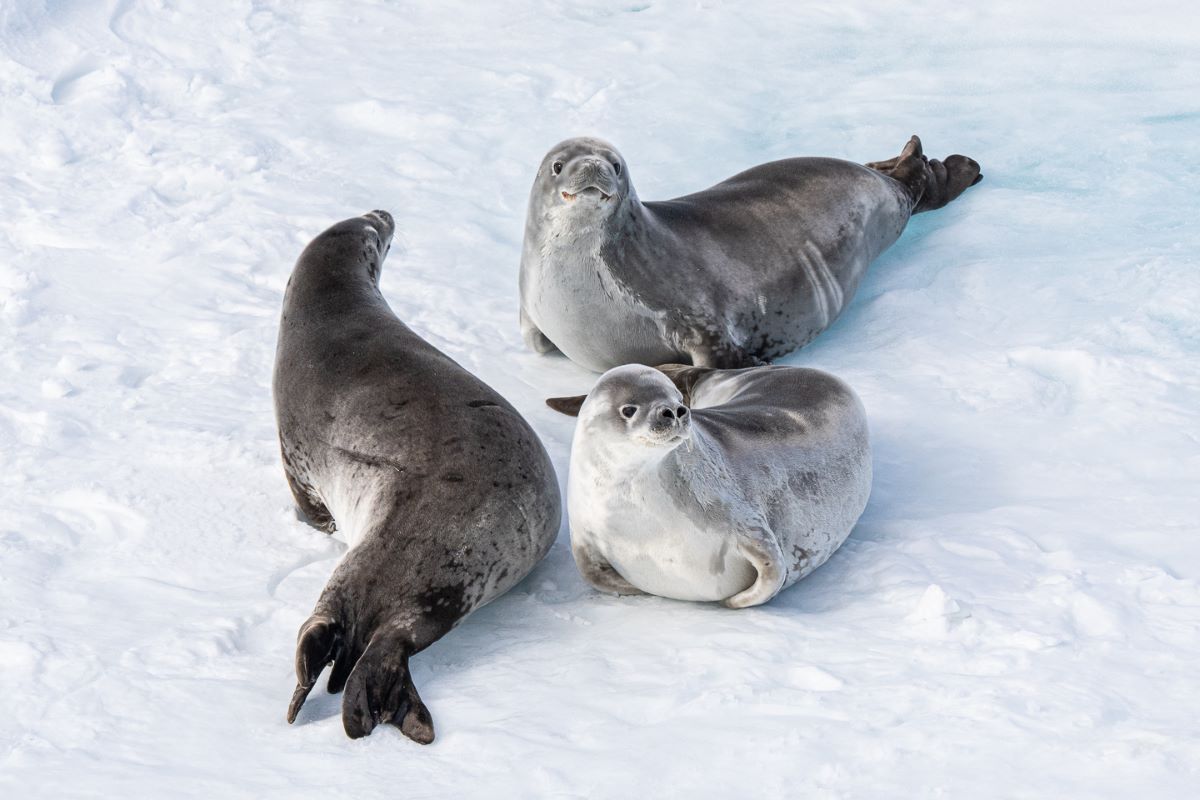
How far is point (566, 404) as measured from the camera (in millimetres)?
4488

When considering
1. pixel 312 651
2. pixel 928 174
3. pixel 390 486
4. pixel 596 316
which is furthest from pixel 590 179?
pixel 312 651

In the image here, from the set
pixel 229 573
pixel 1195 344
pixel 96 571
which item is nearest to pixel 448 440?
pixel 229 573

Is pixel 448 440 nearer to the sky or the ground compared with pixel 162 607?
nearer to the sky

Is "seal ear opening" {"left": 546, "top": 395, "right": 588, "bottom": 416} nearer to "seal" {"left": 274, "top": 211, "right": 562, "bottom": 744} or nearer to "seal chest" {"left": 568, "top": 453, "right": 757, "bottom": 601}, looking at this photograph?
"seal" {"left": 274, "top": 211, "right": 562, "bottom": 744}

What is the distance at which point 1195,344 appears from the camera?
4.62 metres

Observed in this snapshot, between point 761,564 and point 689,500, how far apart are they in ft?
0.75

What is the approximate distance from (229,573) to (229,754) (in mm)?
884

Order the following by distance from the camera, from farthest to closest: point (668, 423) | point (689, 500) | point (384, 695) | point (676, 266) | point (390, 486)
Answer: point (676, 266), point (390, 486), point (689, 500), point (668, 423), point (384, 695)

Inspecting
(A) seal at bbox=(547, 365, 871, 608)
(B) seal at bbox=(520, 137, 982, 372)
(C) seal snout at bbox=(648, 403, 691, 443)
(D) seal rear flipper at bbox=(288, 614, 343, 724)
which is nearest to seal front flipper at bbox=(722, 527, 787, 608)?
(A) seal at bbox=(547, 365, 871, 608)

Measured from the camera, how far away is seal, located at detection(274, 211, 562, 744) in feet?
10.1

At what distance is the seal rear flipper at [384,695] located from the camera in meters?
2.86

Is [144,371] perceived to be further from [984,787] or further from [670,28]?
[670,28]

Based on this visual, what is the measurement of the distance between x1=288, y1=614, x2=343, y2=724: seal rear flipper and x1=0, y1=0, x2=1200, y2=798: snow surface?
64 mm

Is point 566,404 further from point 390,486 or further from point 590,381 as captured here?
point 390,486
